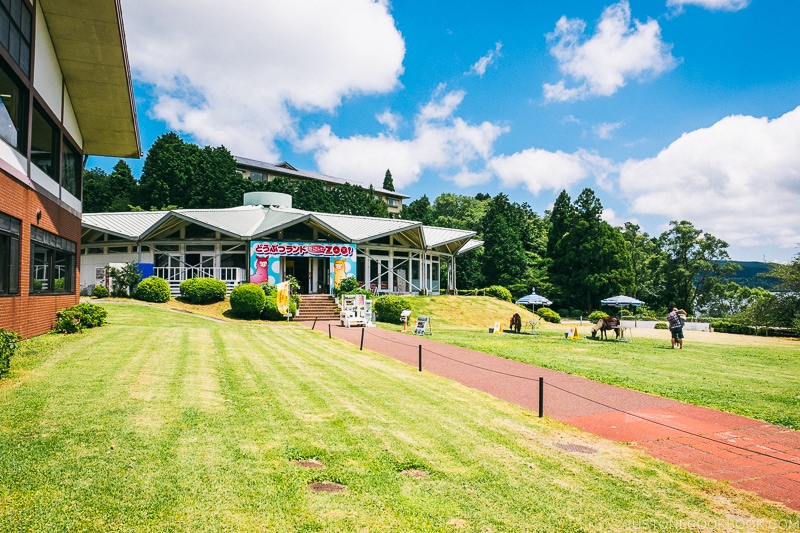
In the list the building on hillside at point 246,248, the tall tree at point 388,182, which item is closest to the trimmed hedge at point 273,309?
the building on hillside at point 246,248

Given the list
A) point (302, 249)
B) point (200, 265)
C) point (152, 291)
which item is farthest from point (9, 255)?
point (200, 265)

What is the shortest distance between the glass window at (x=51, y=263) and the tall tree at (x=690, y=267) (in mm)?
54251

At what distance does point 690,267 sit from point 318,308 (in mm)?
43340

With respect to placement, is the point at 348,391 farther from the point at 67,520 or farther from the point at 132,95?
the point at 132,95

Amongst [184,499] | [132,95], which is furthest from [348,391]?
[132,95]

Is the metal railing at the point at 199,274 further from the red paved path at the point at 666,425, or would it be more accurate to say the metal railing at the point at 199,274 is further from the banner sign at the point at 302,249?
the red paved path at the point at 666,425

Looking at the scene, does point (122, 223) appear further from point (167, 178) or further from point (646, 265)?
point (646, 265)

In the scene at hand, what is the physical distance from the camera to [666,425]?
796cm

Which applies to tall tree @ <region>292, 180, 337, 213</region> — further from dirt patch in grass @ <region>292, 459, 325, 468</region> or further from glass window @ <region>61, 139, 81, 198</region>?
dirt patch in grass @ <region>292, 459, 325, 468</region>

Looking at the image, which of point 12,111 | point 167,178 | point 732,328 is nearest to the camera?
point 12,111

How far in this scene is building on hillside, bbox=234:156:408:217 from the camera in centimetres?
7788

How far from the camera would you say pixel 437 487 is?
5.00m

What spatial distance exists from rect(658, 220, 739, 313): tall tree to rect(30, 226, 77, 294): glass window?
178 feet

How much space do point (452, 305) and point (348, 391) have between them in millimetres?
22909
